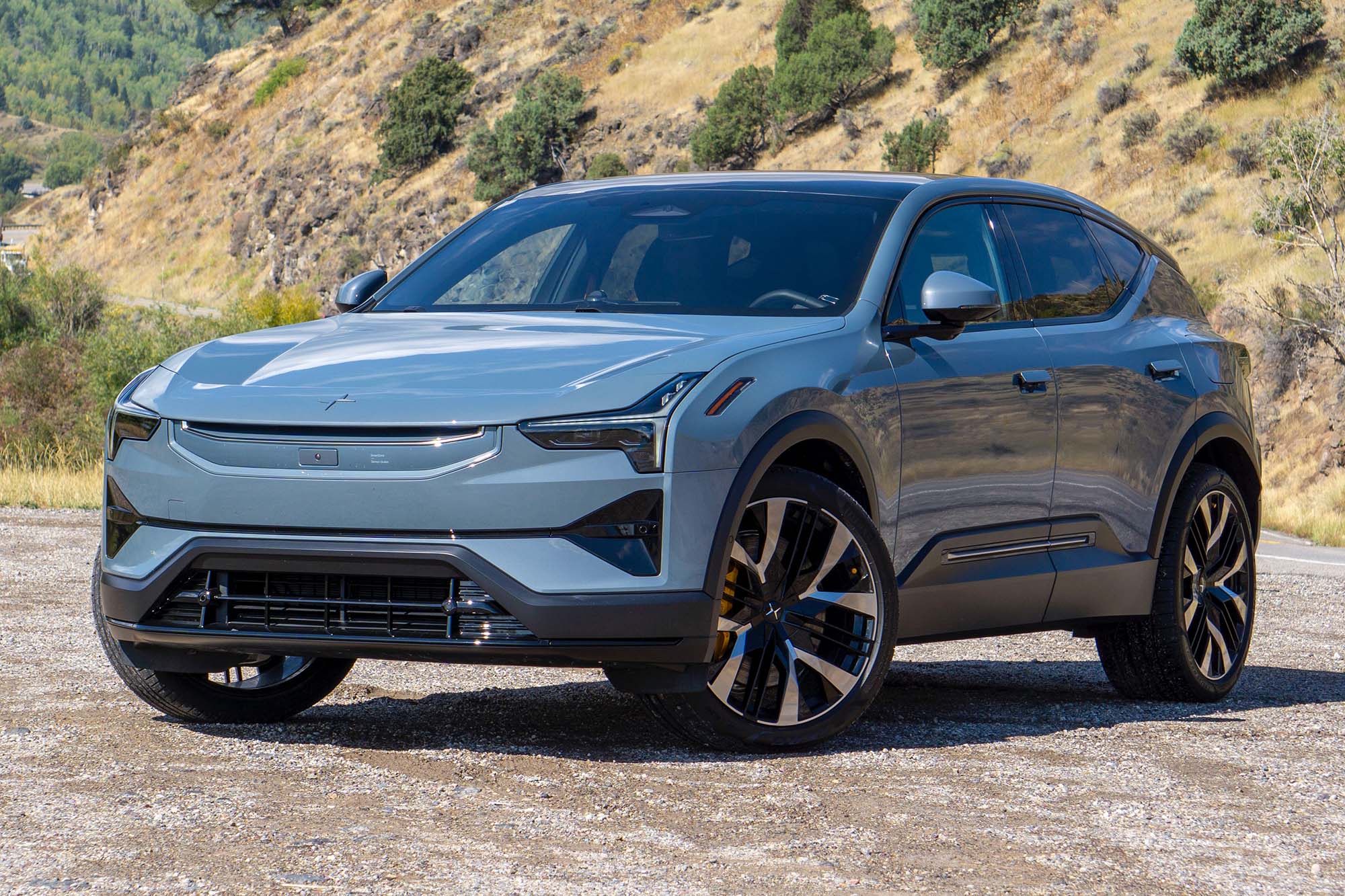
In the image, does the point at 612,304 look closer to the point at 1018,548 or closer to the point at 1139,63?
the point at 1018,548

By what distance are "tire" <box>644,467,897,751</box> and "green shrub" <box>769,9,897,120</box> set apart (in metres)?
49.9

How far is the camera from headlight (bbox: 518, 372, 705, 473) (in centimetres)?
463

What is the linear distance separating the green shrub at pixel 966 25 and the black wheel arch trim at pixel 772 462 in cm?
4657

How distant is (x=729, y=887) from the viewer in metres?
3.73

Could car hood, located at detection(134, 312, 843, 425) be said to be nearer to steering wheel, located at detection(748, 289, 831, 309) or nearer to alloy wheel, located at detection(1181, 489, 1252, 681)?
steering wheel, located at detection(748, 289, 831, 309)

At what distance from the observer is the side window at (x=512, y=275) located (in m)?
6.16

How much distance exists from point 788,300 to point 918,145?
4269 cm

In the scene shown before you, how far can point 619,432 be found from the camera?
4.65 m

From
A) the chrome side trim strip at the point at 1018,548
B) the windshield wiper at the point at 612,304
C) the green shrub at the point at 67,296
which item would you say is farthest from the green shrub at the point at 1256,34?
the windshield wiper at the point at 612,304

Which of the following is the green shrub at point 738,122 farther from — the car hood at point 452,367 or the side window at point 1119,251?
the car hood at point 452,367

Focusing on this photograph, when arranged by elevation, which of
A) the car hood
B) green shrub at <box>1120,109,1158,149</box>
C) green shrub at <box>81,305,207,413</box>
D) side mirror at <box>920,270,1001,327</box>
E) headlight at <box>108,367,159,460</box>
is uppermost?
green shrub at <box>1120,109,1158,149</box>

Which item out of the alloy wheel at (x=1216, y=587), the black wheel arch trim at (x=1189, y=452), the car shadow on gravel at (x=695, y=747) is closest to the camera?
the car shadow on gravel at (x=695, y=747)

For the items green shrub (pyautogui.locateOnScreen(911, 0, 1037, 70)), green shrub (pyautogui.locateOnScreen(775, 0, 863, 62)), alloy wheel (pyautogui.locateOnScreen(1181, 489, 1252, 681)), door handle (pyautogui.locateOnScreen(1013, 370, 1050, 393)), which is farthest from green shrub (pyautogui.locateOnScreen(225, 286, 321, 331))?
door handle (pyautogui.locateOnScreen(1013, 370, 1050, 393))

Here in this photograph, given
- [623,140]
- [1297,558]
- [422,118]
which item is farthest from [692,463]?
[422,118]
